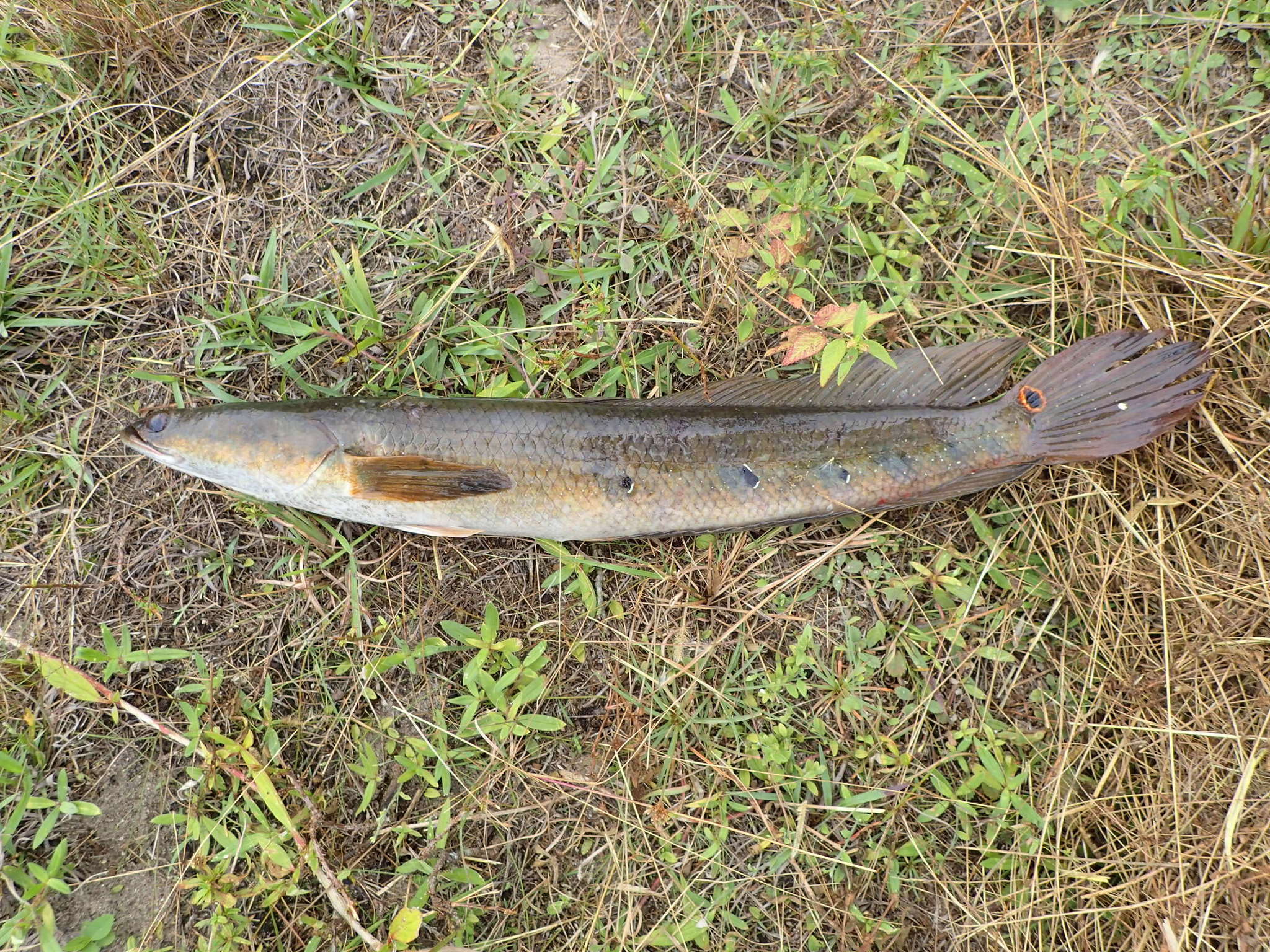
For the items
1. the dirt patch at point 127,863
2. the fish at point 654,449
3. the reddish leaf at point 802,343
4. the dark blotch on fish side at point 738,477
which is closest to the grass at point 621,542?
the dirt patch at point 127,863

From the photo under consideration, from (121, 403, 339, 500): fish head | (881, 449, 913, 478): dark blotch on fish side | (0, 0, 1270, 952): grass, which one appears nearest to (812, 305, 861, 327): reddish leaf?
(0, 0, 1270, 952): grass

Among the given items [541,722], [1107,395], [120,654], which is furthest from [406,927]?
[1107,395]

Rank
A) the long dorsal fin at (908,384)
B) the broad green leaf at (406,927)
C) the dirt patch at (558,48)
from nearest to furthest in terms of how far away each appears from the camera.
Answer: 1. the broad green leaf at (406,927)
2. the long dorsal fin at (908,384)
3. the dirt patch at (558,48)

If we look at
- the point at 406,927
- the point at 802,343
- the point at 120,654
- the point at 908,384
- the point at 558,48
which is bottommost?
the point at 406,927

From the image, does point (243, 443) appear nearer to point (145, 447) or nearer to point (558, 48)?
point (145, 447)

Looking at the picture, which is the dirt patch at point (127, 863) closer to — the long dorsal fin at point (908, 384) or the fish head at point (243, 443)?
the fish head at point (243, 443)

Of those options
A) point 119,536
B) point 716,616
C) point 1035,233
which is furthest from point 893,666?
point 119,536

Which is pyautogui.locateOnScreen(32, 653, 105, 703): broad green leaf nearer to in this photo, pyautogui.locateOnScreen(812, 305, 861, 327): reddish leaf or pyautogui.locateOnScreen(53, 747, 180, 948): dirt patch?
pyautogui.locateOnScreen(53, 747, 180, 948): dirt patch
